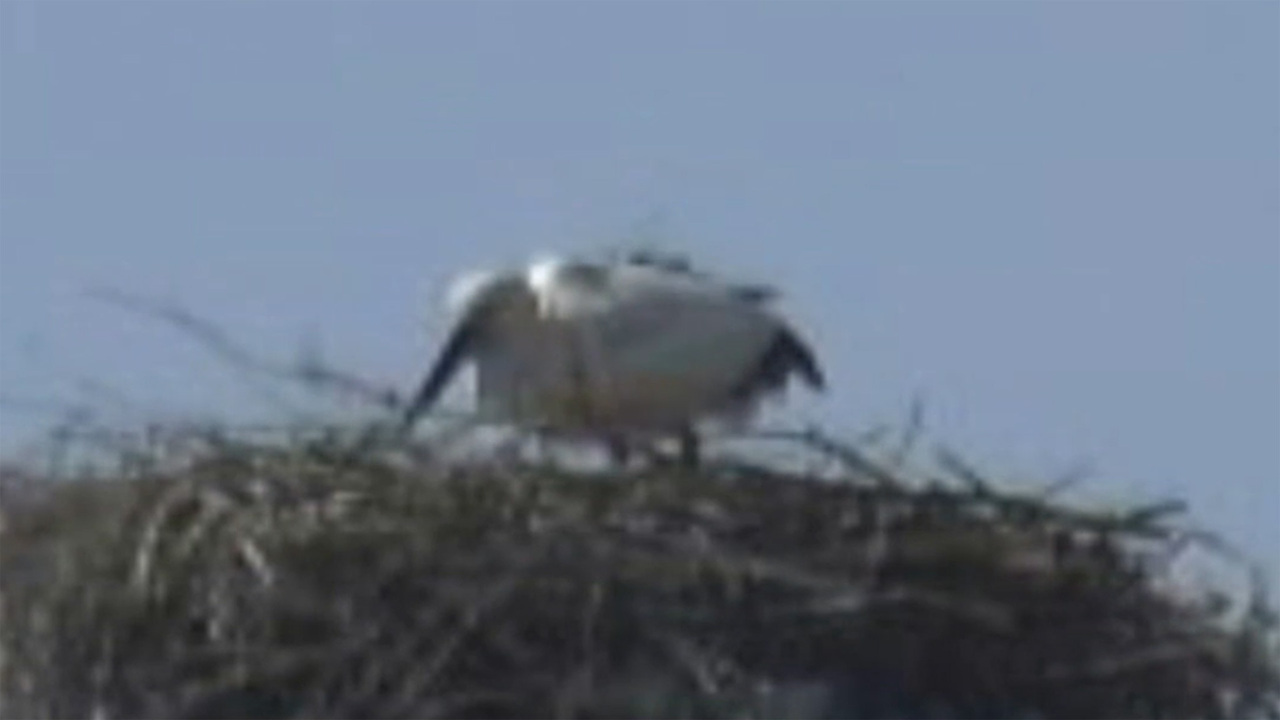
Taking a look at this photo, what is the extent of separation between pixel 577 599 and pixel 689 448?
1.04m

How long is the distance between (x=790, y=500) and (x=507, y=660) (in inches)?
25.7

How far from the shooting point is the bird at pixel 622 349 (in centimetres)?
1148

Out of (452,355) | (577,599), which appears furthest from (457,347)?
(577,599)

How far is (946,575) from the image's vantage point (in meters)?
10.2

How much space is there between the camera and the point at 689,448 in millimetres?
10836

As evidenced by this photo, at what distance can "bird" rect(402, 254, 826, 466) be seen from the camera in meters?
11.5

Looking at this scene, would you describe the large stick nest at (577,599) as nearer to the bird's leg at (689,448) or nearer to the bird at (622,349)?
the bird's leg at (689,448)

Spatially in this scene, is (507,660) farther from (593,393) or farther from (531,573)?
(593,393)

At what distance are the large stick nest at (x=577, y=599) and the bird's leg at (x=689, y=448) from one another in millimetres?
106

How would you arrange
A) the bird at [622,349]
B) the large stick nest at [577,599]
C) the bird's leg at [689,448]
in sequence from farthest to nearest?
the bird at [622,349], the bird's leg at [689,448], the large stick nest at [577,599]

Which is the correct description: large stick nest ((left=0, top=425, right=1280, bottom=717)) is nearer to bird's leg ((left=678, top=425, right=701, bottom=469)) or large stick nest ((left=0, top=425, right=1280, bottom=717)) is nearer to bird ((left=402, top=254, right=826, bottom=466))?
bird's leg ((left=678, top=425, right=701, bottom=469))

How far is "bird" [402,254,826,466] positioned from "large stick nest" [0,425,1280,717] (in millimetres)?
1110

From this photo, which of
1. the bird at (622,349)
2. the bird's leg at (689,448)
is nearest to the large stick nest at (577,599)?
the bird's leg at (689,448)

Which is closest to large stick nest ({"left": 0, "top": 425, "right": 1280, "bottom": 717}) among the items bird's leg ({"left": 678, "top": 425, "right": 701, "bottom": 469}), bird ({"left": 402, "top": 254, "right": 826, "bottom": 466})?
bird's leg ({"left": 678, "top": 425, "right": 701, "bottom": 469})
